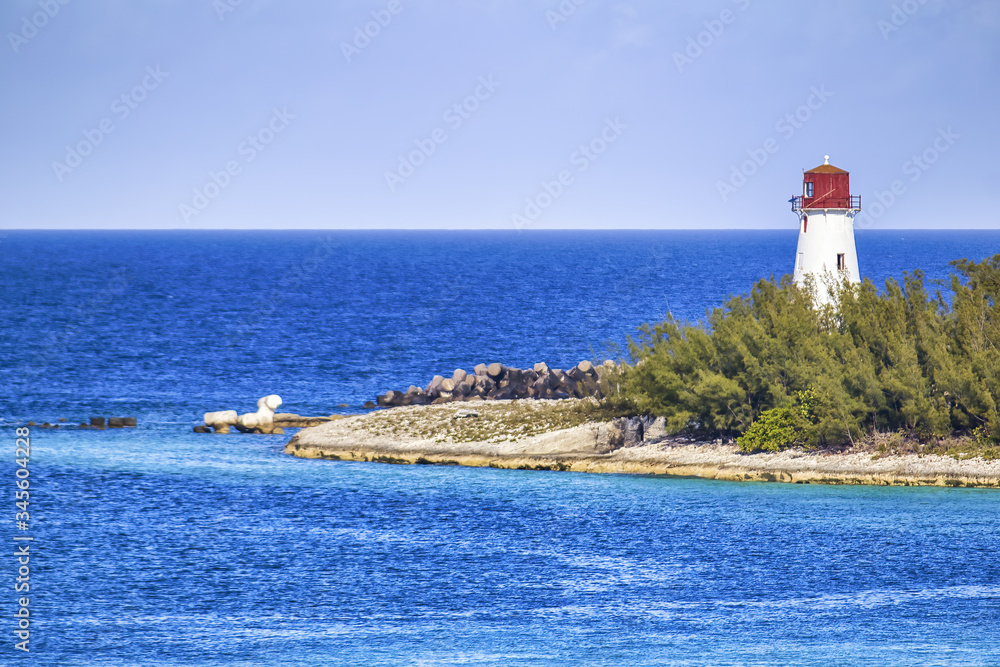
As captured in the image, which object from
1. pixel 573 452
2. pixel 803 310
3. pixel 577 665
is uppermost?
pixel 803 310

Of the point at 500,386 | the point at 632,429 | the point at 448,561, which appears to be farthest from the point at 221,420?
the point at 448,561

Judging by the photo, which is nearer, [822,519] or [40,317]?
[822,519]

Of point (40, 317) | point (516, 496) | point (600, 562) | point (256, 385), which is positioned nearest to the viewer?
point (600, 562)

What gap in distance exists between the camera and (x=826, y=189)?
174 feet

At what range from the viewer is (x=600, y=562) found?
36.7 m

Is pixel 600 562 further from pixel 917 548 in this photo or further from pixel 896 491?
pixel 896 491

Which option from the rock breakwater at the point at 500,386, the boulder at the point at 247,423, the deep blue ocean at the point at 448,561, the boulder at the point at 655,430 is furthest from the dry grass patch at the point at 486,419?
the boulder at the point at 247,423

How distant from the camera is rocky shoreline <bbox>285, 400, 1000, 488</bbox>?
43.9 meters

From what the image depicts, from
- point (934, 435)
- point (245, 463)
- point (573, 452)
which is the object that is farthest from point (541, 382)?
point (934, 435)

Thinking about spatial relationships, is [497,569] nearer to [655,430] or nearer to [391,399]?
[655,430]

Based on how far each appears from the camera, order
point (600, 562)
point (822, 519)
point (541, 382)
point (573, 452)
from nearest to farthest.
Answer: point (600, 562)
point (822, 519)
point (573, 452)
point (541, 382)

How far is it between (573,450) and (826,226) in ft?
47.2

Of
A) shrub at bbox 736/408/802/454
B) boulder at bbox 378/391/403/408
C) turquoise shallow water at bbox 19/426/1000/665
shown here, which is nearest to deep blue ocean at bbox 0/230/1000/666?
turquoise shallow water at bbox 19/426/1000/665

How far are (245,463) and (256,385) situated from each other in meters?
23.9
